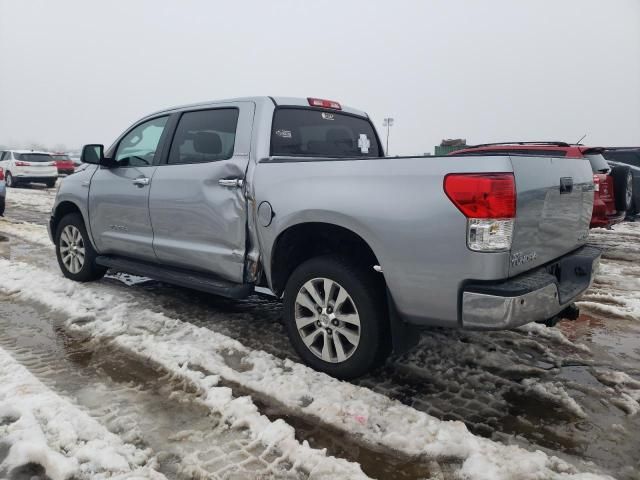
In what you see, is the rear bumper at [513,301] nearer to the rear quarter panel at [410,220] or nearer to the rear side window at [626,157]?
the rear quarter panel at [410,220]

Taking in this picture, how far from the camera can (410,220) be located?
2.64 m

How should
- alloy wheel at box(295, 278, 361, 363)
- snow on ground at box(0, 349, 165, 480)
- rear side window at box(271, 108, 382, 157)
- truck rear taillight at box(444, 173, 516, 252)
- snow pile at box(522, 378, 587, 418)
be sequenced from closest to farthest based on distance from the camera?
1. snow on ground at box(0, 349, 165, 480)
2. truck rear taillight at box(444, 173, 516, 252)
3. snow pile at box(522, 378, 587, 418)
4. alloy wheel at box(295, 278, 361, 363)
5. rear side window at box(271, 108, 382, 157)

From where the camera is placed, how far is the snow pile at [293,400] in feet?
7.54

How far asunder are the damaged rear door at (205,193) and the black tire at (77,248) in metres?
1.38

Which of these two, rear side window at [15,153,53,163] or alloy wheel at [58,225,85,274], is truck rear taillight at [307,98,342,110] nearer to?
alloy wheel at [58,225,85,274]

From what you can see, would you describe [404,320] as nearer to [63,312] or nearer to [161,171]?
[161,171]

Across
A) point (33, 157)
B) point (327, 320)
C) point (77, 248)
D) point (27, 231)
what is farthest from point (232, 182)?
point (33, 157)

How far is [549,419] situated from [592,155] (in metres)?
5.60

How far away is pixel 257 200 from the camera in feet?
11.2

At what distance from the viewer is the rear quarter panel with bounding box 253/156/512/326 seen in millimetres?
2492

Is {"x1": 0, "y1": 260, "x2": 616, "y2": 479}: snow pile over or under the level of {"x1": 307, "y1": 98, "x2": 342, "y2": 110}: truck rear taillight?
under

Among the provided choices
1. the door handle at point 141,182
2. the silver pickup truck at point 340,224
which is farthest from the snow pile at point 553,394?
the door handle at point 141,182

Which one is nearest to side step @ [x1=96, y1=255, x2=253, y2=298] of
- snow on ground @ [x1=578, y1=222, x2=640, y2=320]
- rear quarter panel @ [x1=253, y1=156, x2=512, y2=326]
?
rear quarter panel @ [x1=253, y1=156, x2=512, y2=326]

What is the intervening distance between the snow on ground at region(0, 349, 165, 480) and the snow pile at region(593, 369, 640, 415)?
2604mm
